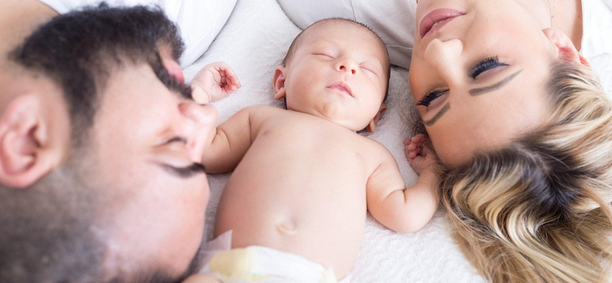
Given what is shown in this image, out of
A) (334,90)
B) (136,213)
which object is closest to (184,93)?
(136,213)

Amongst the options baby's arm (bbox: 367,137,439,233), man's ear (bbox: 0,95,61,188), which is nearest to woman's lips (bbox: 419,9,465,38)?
baby's arm (bbox: 367,137,439,233)

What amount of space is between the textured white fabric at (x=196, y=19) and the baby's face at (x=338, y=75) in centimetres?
29

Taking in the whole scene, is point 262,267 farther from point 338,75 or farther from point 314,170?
point 338,75

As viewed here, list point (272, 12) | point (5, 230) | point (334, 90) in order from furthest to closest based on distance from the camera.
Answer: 1. point (272, 12)
2. point (334, 90)
3. point (5, 230)

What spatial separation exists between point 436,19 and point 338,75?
0.34 metres

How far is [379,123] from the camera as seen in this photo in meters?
1.46

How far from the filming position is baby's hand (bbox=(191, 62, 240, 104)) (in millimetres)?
1273

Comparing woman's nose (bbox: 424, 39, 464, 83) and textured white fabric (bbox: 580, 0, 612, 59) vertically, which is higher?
woman's nose (bbox: 424, 39, 464, 83)

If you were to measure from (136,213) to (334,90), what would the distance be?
0.71m

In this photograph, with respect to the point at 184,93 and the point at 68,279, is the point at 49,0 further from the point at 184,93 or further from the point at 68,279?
the point at 68,279

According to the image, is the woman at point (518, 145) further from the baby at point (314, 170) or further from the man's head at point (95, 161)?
the man's head at point (95, 161)

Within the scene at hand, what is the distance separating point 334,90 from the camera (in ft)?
4.04

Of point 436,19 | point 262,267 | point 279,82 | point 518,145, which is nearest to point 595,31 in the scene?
point 436,19

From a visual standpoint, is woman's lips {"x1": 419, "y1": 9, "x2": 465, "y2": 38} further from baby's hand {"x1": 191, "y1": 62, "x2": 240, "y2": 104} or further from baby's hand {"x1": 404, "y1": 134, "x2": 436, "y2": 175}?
baby's hand {"x1": 191, "y1": 62, "x2": 240, "y2": 104}
